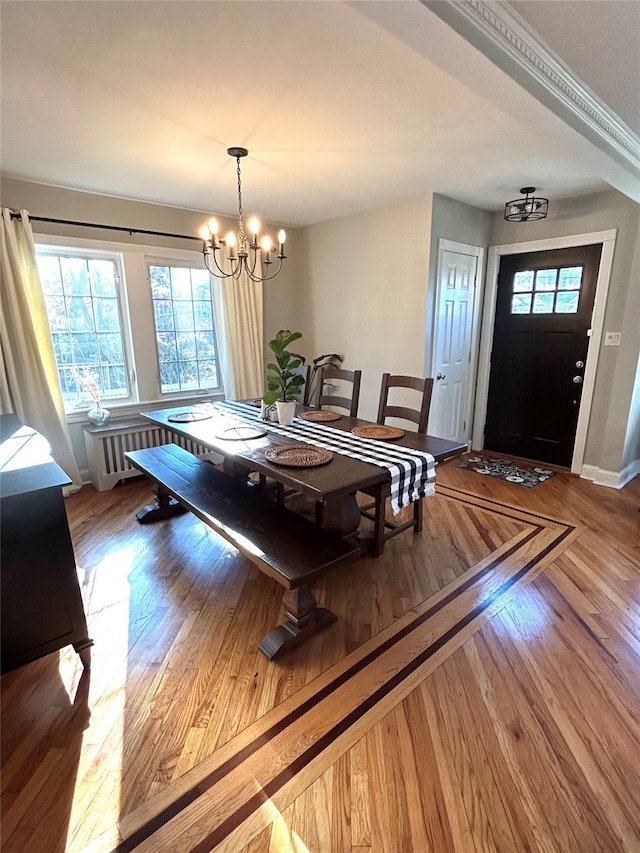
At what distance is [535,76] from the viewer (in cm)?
167

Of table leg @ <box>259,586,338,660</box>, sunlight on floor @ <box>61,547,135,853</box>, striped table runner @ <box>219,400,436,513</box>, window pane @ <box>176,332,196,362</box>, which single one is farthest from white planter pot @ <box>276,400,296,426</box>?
window pane @ <box>176,332,196,362</box>

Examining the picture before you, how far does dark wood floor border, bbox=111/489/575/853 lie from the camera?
3.85 feet

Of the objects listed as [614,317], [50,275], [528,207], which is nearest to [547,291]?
[614,317]

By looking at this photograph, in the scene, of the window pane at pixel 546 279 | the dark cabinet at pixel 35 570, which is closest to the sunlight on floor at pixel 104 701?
the dark cabinet at pixel 35 570

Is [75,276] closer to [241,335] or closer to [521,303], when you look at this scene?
[241,335]

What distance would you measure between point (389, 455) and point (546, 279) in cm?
291

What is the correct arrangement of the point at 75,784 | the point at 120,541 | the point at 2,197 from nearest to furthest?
the point at 75,784 → the point at 120,541 → the point at 2,197

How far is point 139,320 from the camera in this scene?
378 cm

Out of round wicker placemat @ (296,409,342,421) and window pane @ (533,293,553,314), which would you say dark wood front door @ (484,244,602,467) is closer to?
window pane @ (533,293,553,314)

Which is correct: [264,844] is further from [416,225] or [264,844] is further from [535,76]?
[416,225]

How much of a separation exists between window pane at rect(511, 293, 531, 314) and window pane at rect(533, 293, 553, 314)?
0.21ft

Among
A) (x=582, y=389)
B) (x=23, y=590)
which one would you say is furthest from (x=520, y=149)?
(x=23, y=590)

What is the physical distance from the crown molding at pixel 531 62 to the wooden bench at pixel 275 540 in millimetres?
1888

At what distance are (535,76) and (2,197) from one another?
11.2 feet
